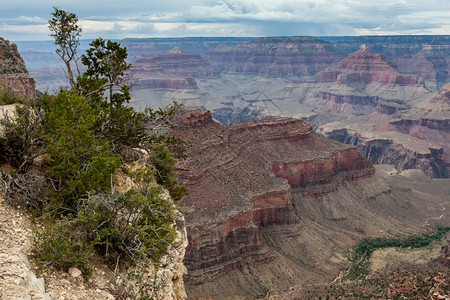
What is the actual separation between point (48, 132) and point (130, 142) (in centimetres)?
601

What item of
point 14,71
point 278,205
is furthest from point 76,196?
point 14,71

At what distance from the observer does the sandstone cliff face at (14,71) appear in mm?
64062

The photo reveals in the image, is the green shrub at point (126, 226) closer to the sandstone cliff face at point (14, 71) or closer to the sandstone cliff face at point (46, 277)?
the sandstone cliff face at point (46, 277)

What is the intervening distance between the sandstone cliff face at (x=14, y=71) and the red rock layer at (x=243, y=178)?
2628 centimetres

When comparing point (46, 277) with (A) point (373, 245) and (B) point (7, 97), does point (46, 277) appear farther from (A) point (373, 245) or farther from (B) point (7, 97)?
(A) point (373, 245)

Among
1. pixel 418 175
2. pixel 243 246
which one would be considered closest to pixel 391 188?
pixel 418 175

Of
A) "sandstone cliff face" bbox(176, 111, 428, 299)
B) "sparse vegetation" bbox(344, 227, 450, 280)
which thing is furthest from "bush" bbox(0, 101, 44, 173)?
"sparse vegetation" bbox(344, 227, 450, 280)

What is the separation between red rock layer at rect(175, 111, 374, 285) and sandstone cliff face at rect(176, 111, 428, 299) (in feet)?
0.47

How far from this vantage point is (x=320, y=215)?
77938mm

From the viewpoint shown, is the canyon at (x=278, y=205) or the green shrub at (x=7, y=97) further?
the canyon at (x=278, y=205)

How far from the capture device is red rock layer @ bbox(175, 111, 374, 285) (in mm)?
54719

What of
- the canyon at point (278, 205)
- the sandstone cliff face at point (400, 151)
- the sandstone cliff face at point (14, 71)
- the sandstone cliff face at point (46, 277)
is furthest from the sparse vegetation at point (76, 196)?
the sandstone cliff face at point (400, 151)

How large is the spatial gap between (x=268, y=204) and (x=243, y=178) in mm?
5737

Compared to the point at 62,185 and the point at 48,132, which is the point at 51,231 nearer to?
the point at 62,185
